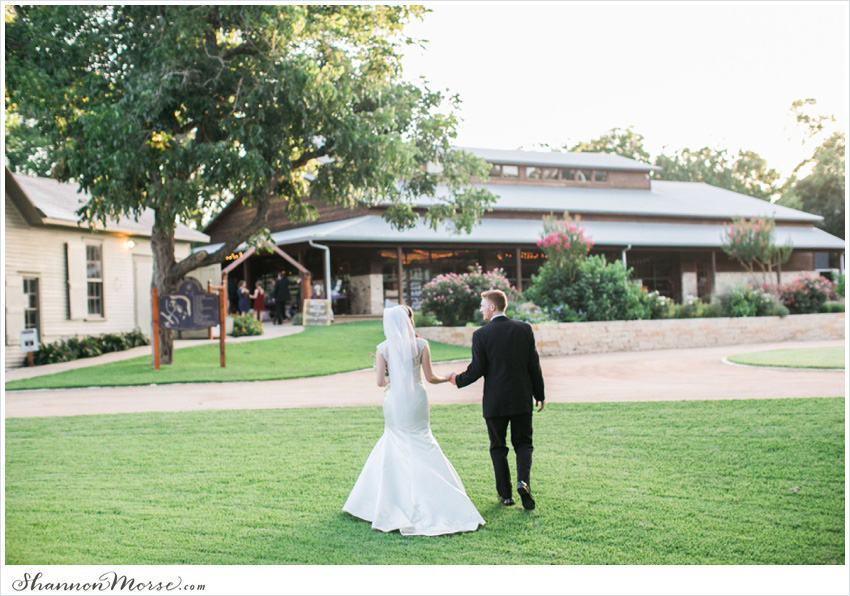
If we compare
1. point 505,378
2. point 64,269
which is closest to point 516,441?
point 505,378

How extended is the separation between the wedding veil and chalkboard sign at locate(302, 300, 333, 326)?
19467 millimetres

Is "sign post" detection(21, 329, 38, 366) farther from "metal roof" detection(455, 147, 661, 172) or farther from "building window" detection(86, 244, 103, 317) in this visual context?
"metal roof" detection(455, 147, 661, 172)

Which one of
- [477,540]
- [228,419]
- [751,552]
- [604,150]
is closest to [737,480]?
[751,552]

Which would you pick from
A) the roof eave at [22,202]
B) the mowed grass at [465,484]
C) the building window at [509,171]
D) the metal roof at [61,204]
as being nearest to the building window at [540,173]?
the building window at [509,171]

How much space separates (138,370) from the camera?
17234 millimetres

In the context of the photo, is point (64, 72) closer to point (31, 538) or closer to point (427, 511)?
point (31, 538)

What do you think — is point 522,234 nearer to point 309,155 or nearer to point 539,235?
point 539,235

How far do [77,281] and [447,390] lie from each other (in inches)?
504

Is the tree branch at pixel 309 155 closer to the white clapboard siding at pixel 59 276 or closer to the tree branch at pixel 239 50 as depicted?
the tree branch at pixel 239 50

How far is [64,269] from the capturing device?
2153cm

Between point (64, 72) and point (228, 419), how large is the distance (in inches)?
392

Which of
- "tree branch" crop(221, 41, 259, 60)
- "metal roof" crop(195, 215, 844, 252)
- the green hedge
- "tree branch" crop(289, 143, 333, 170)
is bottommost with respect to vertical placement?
the green hedge


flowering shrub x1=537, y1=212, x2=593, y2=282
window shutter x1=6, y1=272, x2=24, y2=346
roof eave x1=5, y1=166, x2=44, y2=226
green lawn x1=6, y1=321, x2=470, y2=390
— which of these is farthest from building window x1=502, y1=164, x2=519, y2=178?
window shutter x1=6, y1=272, x2=24, y2=346

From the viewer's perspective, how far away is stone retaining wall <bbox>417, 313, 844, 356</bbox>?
66.6 feet
